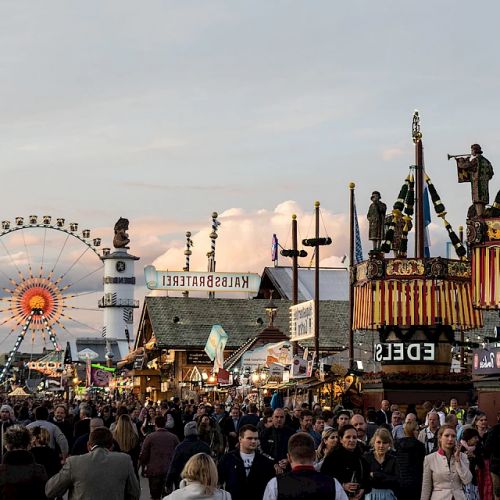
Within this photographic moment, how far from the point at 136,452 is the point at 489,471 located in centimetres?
513

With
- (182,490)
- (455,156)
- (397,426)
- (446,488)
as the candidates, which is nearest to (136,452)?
(397,426)

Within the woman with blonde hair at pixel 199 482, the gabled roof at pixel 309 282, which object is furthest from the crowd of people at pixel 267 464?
the gabled roof at pixel 309 282

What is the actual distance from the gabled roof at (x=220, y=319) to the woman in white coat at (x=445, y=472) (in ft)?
214

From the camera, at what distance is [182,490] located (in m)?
9.16

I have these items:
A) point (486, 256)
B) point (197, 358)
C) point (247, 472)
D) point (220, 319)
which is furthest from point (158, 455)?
point (220, 319)

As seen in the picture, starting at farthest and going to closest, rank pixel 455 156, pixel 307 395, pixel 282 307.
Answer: pixel 282 307 < pixel 307 395 < pixel 455 156

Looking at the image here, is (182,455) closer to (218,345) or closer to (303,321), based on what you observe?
(303,321)

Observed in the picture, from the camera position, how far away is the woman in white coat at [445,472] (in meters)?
14.2

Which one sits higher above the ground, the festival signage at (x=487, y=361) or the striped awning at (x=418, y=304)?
the striped awning at (x=418, y=304)

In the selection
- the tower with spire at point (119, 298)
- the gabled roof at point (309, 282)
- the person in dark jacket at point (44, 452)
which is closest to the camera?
the person in dark jacket at point (44, 452)

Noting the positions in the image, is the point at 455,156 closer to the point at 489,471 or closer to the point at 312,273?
the point at 489,471

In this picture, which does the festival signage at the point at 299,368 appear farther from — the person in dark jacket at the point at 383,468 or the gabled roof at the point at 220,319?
the gabled roof at the point at 220,319

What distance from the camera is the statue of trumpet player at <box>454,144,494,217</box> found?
131ft

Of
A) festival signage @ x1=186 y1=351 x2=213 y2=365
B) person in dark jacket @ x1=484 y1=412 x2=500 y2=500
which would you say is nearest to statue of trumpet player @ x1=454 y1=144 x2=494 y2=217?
person in dark jacket @ x1=484 y1=412 x2=500 y2=500
